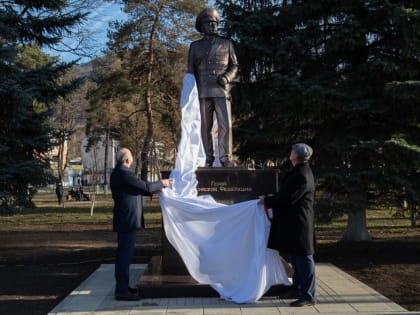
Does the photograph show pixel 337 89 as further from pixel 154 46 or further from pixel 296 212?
pixel 154 46

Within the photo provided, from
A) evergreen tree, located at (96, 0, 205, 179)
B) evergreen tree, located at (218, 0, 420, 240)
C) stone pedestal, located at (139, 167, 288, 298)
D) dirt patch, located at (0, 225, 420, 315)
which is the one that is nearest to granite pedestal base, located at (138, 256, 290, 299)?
stone pedestal, located at (139, 167, 288, 298)

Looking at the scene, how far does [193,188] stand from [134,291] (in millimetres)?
1653

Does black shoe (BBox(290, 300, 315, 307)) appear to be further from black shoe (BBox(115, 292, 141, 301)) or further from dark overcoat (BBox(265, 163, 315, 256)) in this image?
black shoe (BBox(115, 292, 141, 301))

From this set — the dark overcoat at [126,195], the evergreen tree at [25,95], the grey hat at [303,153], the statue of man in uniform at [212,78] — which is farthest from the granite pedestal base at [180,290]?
the evergreen tree at [25,95]

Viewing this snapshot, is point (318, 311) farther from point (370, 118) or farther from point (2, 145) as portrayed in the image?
point (2, 145)

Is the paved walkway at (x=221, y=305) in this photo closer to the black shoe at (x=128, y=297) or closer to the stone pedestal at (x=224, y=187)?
the black shoe at (x=128, y=297)

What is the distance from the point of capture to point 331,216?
1218 cm

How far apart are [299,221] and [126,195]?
2232mm

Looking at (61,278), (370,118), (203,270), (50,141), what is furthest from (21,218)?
(203,270)

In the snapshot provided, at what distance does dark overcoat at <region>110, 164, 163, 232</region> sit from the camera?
22.8ft

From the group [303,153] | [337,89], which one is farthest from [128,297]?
[337,89]

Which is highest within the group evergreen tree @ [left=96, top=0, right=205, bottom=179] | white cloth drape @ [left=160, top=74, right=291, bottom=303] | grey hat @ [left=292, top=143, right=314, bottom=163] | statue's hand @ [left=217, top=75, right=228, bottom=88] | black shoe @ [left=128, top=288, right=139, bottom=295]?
evergreen tree @ [left=96, top=0, right=205, bottom=179]

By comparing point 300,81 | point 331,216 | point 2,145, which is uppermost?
point 300,81

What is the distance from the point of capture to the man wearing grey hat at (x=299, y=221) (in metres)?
6.66
